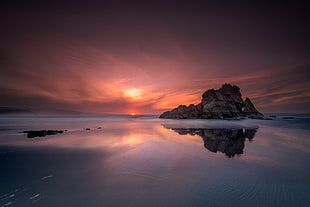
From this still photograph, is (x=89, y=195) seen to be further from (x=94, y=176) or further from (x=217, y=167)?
(x=217, y=167)

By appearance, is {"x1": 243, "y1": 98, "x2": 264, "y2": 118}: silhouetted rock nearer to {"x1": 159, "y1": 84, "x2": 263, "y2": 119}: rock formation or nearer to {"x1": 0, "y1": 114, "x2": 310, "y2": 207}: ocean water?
{"x1": 159, "y1": 84, "x2": 263, "y2": 119}: rock formation

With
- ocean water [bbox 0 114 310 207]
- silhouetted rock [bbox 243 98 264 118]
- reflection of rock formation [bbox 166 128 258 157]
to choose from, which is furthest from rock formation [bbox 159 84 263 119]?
ocean water [bbox 0 114 310 207]

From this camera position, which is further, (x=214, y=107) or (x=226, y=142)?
(x=214, y=107)

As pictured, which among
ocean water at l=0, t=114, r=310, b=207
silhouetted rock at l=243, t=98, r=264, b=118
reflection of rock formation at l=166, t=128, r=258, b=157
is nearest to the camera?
ocean water at l=0, t=114, r=310, b=207

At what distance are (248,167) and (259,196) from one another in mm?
2517

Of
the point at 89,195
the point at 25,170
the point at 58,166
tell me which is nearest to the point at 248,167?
the point at 89,195

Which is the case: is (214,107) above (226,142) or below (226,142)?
above

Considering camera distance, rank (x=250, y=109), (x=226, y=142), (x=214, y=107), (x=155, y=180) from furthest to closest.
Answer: (x=250, y=109) → (x=214, y=107) → (x=226, y=142) → (x=155, y=180)

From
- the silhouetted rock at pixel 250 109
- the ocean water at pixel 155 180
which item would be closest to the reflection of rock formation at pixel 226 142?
the ocean water at pixel 155 180

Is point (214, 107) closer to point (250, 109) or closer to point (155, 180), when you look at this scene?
point (250, 109)

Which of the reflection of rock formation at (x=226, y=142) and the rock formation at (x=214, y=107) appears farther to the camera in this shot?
the rock formation at (x=214, y=107)

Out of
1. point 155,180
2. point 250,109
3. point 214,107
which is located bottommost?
point 155,180

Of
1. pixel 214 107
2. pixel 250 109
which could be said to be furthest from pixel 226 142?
pixel 250 109

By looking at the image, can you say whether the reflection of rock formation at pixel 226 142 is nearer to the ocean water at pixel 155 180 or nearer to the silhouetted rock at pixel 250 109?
the ocean water at pixel 155 180
